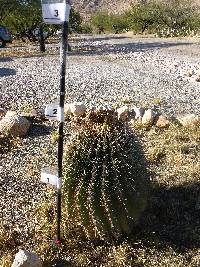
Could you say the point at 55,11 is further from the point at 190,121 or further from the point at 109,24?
the point at 109,24

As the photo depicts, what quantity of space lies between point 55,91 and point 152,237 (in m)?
6.45

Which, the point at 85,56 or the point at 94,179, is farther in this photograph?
the point at 85,56

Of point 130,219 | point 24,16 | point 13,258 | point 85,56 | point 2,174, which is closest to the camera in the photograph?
point 13,258

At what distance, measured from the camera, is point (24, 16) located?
23.6 meters

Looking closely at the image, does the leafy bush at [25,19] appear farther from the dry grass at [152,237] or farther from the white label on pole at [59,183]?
the white label on pole at [59,183]

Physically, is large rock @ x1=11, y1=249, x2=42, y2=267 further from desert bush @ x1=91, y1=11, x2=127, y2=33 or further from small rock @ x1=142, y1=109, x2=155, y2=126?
desert bush @ x1=91, y1=11, x2=127, y2=33

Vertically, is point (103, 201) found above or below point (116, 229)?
above

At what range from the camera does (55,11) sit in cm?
366

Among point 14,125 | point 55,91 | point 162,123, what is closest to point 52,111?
point 14,125

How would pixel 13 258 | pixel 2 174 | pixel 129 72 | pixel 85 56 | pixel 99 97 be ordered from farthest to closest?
1. pixel 85 56
2. pixel 129 72
3. pixel 99 97
4. pixel 2 174
5. pixel 13 258

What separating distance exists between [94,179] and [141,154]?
0.58m

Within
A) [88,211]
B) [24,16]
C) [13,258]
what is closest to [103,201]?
[88,211]

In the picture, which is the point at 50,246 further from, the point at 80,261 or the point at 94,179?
the point at 94,179

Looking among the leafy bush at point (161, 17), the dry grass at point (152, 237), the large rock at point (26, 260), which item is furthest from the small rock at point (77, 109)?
the leafy bush at point (161, 17)
